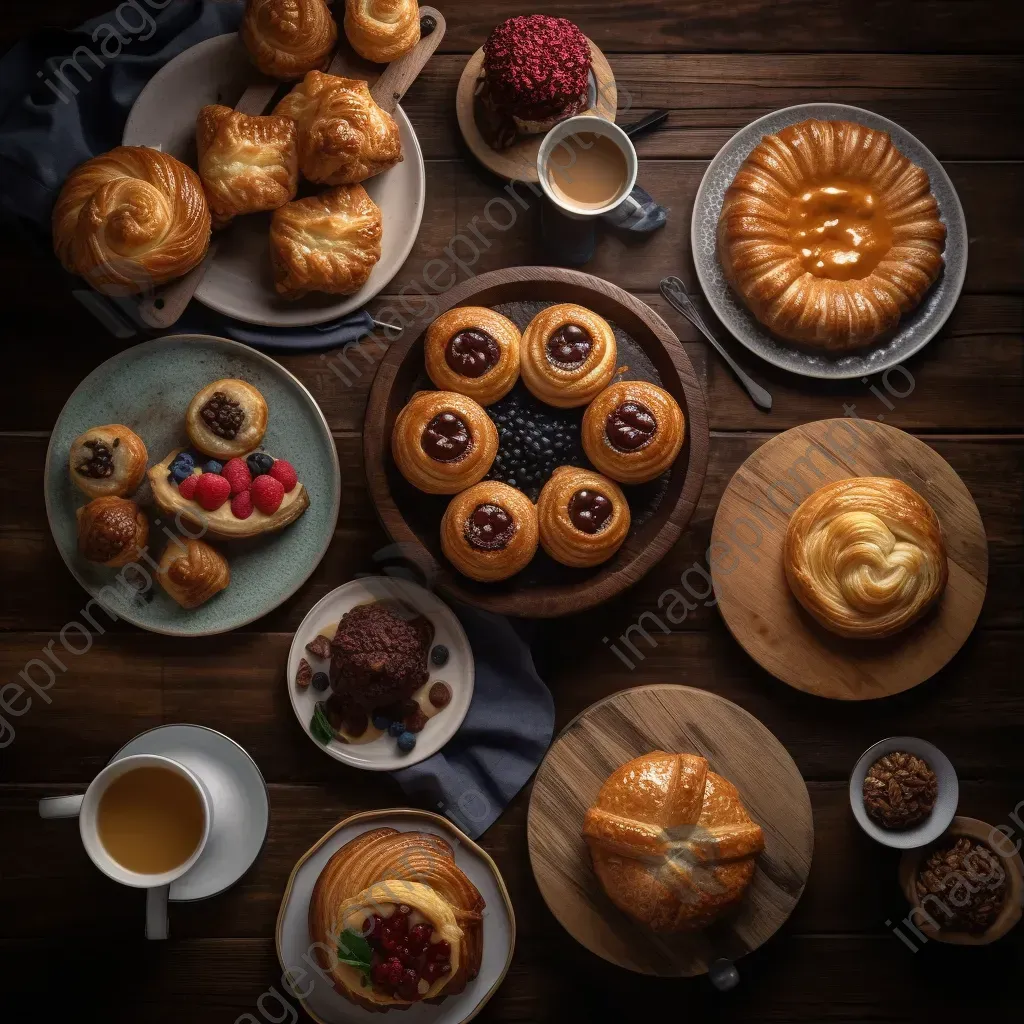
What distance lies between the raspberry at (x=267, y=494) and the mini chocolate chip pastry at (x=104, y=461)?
39 cm

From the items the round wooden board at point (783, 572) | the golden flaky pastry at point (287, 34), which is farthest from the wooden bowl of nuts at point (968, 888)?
the golden flaky pastry at point (287, 34)

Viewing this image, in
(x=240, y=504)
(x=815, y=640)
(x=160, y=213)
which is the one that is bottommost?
(x=815, y=640)

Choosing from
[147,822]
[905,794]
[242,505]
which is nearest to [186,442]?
[242,505]

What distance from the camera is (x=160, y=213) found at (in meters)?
3.09

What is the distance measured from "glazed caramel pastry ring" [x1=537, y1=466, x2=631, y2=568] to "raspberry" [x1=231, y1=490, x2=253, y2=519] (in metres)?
0.92

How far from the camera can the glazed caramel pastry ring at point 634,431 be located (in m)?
3.09

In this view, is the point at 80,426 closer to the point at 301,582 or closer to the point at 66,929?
the point at 301,582

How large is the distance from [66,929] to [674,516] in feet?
7.81

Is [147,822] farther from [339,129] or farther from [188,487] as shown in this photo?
[339,129]

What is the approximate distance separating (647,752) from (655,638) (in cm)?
40

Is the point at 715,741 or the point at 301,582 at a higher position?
the point at 301,582

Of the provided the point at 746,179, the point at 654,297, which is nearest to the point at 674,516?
the point at 654,297

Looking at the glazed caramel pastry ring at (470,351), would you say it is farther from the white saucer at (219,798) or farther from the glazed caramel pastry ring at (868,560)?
the white saucer at (219,798)

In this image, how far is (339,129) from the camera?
3158mm
